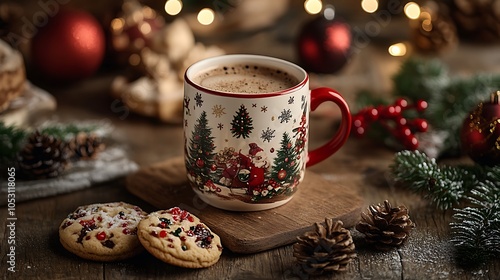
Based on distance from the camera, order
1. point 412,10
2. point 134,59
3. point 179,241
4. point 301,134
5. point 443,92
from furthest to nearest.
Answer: point 412,10
point 134,59
point 443,92
point 301,134
point 179,241

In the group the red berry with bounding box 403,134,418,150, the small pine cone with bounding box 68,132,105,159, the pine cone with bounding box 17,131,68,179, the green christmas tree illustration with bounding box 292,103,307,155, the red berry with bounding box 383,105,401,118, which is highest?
the green christmas tree illustration with bounding box 292,103,307,155

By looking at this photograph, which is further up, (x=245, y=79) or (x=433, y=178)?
(x=245, y=79)

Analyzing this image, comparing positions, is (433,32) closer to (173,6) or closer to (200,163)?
(173,6)

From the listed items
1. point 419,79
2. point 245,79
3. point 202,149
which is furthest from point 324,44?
point 202,149

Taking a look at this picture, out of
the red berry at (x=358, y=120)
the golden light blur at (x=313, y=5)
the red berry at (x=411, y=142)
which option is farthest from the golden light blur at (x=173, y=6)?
the red berry at (x=411, y=142)

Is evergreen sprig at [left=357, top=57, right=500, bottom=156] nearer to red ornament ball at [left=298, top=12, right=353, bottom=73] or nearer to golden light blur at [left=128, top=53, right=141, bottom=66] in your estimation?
red ornament ball at [left=298, top=12, right=353, bottom=73]

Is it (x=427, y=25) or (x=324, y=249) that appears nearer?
(x=324, y=249)

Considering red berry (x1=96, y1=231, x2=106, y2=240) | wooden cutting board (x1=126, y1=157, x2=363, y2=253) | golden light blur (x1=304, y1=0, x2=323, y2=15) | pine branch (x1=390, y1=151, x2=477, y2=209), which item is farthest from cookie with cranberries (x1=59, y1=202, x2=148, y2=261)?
golden light blur (x1=304, y1=0, x2=323, y2=15)
